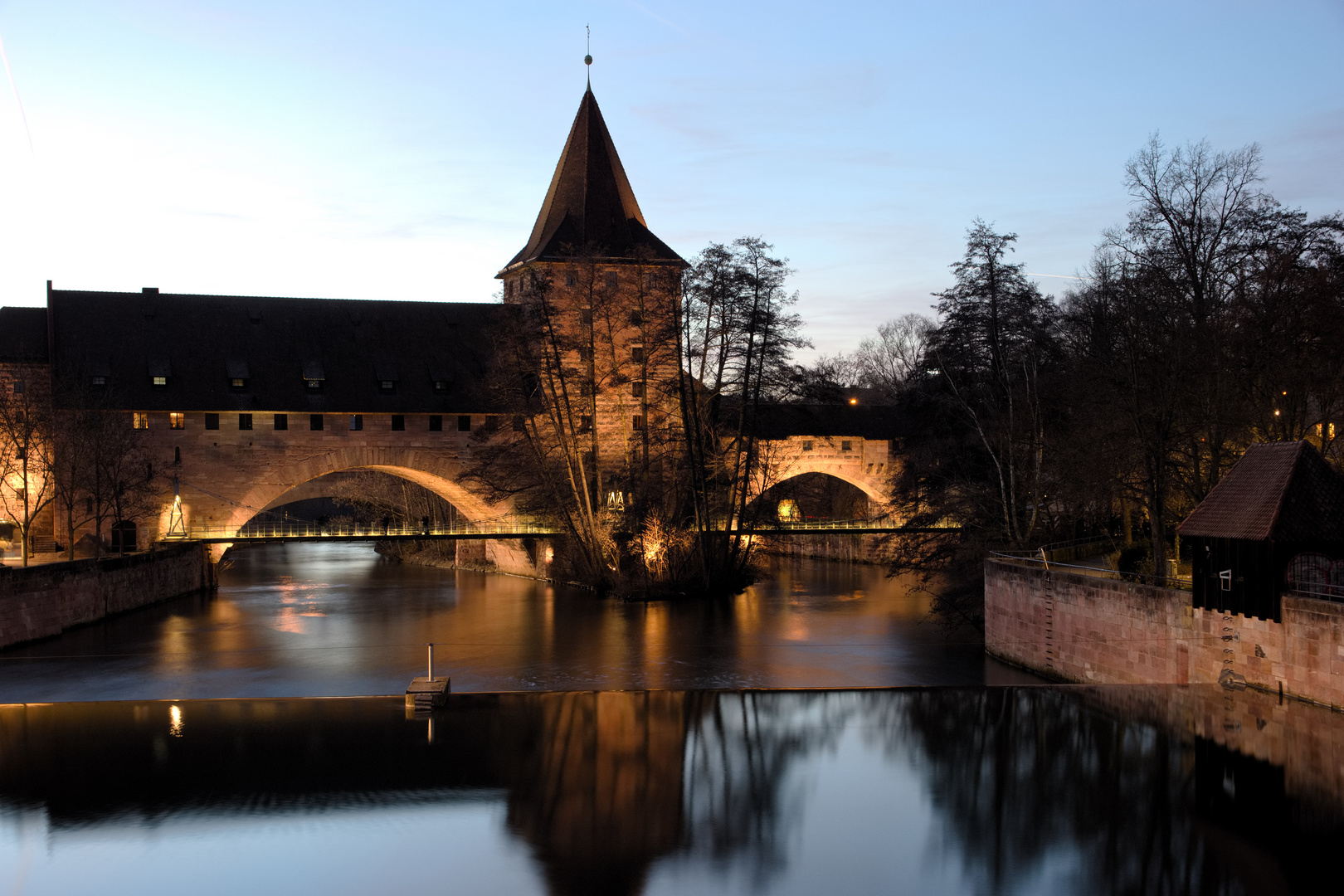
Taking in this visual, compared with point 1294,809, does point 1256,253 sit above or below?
above

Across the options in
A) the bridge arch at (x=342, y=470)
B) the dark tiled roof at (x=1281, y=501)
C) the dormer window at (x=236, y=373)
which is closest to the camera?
the dark tiled roof at (x=1281, y=501)

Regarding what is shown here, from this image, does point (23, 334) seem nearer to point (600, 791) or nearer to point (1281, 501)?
point (600, 791)

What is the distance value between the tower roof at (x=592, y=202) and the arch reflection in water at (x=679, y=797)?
947 inches

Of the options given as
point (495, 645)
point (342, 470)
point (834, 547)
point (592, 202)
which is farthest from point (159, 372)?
point (834, 547)

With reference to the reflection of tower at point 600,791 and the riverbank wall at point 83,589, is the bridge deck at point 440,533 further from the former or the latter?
the reflection of tower at point 600,791

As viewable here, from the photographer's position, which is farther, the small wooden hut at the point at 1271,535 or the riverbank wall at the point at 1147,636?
the small wooden hut at the point at 1271,535

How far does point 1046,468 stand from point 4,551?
2492 centimetres

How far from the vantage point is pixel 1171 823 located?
11031 millimetres

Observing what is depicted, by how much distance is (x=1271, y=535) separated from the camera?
13992 mm

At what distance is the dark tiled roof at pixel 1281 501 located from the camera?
14148 mm

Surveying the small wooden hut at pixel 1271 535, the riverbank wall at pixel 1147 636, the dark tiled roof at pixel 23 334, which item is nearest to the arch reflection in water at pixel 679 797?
the riverbank wall at pixel 1147 636

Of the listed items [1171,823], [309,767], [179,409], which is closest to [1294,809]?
[1171,823]

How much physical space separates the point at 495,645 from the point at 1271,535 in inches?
579

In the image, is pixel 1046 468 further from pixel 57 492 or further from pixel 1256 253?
pixel 57 492
